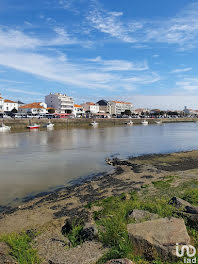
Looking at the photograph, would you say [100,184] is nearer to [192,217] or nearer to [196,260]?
[192,217]

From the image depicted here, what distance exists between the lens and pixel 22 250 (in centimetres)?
501

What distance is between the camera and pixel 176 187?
10539 mm

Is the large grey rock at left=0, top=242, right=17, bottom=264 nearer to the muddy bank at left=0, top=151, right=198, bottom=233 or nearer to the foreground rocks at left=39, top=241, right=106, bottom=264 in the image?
the foreground rocks at left=39, top=241, right=106, bottom=264

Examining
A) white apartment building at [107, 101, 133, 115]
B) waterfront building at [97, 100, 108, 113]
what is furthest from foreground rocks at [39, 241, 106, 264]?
white apartment building at [107, 101, 133, 115]

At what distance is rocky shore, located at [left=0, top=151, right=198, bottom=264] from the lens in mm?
4500

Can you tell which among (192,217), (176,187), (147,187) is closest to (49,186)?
(147,187)

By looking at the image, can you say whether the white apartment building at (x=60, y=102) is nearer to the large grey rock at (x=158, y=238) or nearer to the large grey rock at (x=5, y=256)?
the large grey rock at (x=5, y=256)

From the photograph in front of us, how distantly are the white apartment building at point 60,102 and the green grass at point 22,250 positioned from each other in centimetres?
10890

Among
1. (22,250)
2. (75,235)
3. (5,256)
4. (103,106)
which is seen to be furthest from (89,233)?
(103,106)

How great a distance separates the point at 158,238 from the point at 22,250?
3.31 metres

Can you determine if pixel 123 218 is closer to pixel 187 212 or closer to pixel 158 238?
pixel 158 238

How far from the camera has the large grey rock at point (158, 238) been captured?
14.1 feet

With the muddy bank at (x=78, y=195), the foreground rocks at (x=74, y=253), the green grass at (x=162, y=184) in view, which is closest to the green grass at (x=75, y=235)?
the foreground rocks at (x=74, y=253)

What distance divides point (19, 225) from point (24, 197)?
3.52 metres
